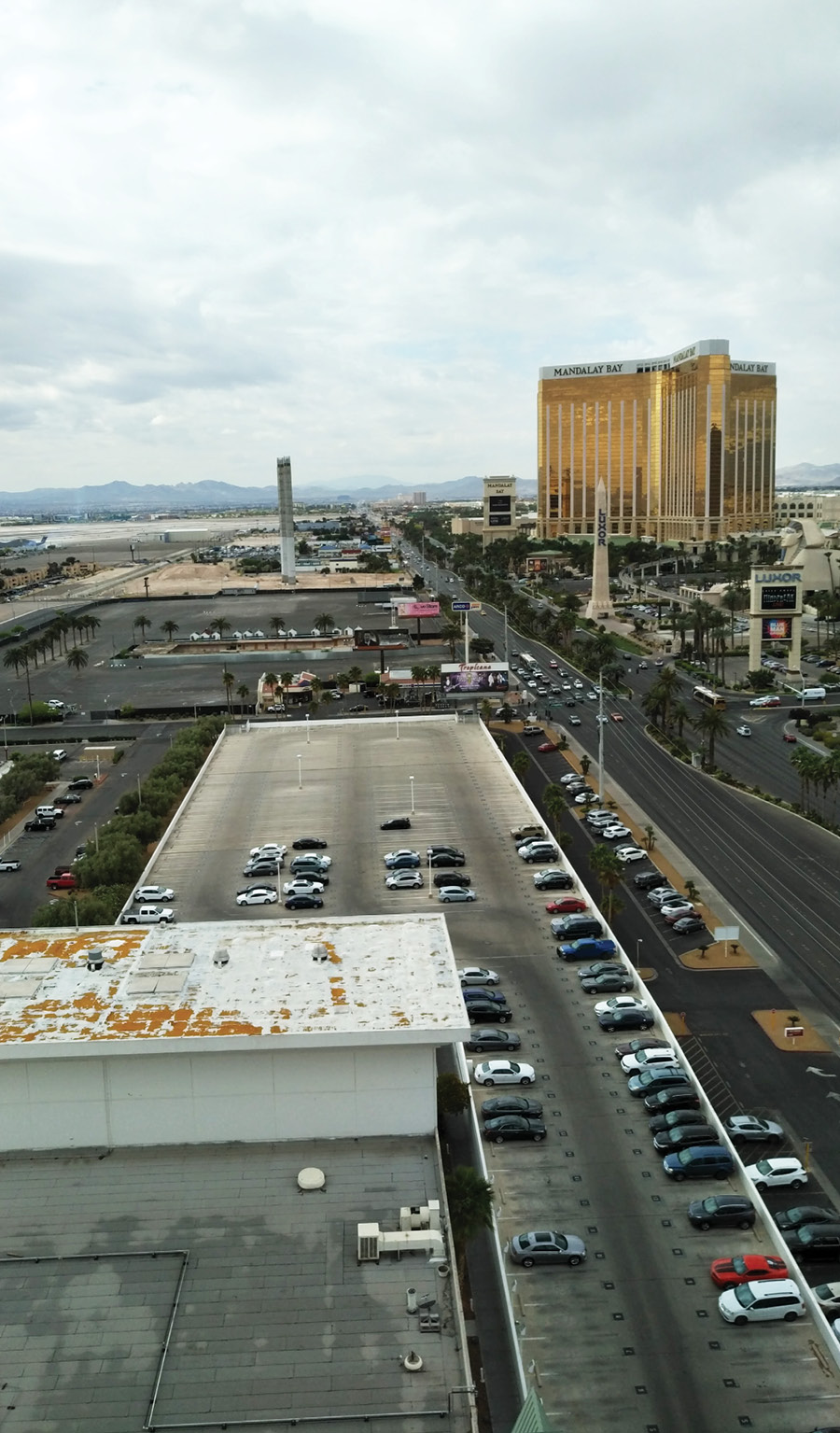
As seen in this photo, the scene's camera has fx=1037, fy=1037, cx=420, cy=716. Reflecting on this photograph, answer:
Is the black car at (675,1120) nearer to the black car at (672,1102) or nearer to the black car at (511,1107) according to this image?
the black car at (672,1102)

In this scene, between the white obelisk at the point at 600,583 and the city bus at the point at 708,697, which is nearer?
the city bus at the point at 708,697

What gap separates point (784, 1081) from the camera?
1101 inches

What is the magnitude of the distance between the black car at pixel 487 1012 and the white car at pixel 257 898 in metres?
Result: 11.5

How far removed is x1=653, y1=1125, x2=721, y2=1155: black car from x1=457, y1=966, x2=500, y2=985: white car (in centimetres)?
869

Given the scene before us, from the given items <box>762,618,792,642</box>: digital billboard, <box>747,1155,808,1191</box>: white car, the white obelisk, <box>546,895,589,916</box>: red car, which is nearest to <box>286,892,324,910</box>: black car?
<box>546,895,589,916</box>: red car

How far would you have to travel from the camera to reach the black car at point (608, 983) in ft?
102

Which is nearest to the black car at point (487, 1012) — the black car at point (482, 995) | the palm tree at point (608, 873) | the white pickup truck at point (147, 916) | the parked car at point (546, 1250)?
the black car at point (482, 995)

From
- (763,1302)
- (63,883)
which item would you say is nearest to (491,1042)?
(763,1302)

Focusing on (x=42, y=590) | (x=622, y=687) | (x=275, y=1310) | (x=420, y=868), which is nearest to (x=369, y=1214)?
(x=275, y=1310)

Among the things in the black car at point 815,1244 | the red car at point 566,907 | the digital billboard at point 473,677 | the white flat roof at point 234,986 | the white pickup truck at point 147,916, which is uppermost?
the white flat roof at point 234,986

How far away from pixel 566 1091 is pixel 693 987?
8767mm

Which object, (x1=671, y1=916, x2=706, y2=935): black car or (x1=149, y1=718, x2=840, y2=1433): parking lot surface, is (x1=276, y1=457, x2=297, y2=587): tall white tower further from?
(x1=671, y1=916, x2=706, y2=935): black car

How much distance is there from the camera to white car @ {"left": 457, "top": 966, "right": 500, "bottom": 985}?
31516mm

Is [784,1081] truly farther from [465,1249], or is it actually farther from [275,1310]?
[275,1310]
